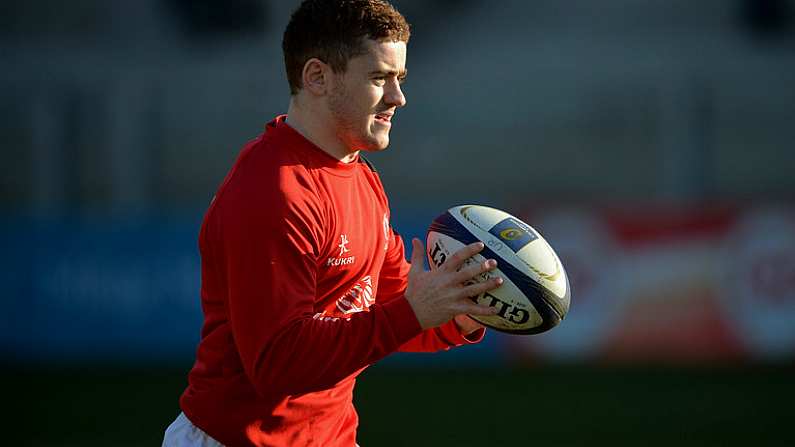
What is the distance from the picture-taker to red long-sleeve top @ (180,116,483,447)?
3.12m

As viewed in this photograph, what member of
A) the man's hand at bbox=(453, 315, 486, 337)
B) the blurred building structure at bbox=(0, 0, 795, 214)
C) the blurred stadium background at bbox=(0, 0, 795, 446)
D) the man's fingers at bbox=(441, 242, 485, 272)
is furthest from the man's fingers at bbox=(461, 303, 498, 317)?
the blurred building structure at bbox=(0, 0, 795, 214)

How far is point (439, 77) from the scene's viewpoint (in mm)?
17469

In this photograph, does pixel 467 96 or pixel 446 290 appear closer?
pixel 446 290

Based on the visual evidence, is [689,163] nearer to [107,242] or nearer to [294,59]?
[107,242]

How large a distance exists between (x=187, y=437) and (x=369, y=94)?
1243 millimetres

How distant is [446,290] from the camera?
3199 millimetres

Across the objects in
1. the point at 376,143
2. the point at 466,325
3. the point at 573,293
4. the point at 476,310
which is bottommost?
the point at 573,293

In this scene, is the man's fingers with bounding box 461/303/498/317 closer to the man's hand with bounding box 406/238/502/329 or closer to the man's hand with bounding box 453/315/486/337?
the man's hand with bounding box 406/238/502/329

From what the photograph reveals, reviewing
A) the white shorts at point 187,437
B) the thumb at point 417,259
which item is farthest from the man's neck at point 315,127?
the white shorts at point 187,437

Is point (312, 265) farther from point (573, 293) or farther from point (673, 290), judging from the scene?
point (673, 290)

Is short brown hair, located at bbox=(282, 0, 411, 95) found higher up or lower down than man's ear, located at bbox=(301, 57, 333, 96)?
higher up

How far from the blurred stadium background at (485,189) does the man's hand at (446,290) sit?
15.9ft

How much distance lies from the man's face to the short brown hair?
0.03 meters

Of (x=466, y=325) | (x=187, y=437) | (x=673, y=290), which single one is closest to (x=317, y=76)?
(x=466, y=325)
